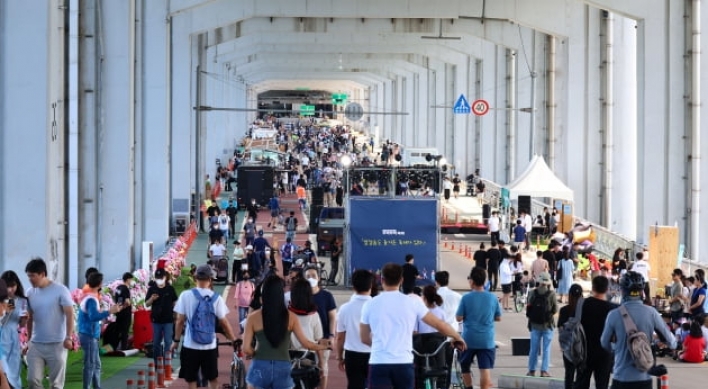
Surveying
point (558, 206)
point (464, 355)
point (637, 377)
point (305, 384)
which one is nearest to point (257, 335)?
point (305, 384)

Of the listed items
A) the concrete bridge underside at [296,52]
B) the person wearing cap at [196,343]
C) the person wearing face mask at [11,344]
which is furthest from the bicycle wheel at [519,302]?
the person wearing face mask at [11,344]

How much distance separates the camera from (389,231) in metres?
36.1

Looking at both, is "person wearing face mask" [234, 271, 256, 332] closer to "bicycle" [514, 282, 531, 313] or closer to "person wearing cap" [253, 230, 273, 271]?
"bicycle" [514, 282, 531, 313]

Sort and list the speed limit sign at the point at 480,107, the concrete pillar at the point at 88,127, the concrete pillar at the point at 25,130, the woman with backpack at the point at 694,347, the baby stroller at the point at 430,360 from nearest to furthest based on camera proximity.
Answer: the baby stroller at the point at 430,360
the concrete pillar at the point at 25,130
the woman with backpack at the point at 694,347
the concrete pillar at the point at 88,127
the speed limit sign at the point at 480,107

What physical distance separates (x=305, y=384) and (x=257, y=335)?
183 centimetres

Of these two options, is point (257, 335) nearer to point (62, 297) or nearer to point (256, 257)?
point (62, 297)

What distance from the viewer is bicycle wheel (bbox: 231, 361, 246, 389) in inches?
637

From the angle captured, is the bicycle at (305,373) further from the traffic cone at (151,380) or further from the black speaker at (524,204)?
the black speaker at (524,204)

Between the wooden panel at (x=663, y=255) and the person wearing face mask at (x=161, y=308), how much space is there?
19.0 m

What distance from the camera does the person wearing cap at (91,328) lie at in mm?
17359

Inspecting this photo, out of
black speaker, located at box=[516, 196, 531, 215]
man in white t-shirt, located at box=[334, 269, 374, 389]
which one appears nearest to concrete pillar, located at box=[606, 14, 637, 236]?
black speaker, located at box=[516, 196, 531, 215]

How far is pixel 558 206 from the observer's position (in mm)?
52000

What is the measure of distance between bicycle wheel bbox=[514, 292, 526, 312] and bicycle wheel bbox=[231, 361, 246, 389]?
17.4 metres

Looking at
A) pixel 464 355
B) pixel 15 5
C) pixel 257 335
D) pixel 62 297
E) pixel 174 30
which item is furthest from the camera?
pixel 174 30
